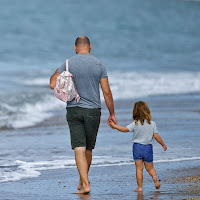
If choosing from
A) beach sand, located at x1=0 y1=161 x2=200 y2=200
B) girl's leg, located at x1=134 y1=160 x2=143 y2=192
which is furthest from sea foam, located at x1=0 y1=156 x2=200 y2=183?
girl's leg, located at x1=134 y1=160 x2=143 y2=192

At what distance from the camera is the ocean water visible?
32.1 feet

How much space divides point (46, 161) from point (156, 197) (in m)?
3.33

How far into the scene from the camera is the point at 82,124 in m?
6.25

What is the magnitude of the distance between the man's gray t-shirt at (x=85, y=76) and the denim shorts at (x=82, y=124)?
61 mm

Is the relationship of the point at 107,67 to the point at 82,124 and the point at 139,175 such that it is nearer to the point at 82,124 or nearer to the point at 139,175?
the point at 82,124

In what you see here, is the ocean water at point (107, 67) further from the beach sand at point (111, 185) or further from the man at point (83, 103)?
the man at point (83, 103)

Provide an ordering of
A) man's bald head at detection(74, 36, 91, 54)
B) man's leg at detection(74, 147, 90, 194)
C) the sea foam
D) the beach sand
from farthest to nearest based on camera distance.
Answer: the sea foam < man's bald head at detection(74, 36, 91, 54) < man's leg at detection(74, 147, 90, 194) < the beach sand

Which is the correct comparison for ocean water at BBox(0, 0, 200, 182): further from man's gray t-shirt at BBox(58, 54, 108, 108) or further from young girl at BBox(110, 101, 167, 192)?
young girl at BBox(110, 101, 167, 192)

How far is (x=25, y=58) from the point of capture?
169ft

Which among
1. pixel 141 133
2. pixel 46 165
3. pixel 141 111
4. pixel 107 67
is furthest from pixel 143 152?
pixel 107 67

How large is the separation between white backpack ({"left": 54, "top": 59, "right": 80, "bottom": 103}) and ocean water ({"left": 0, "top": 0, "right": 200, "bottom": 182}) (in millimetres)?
1527

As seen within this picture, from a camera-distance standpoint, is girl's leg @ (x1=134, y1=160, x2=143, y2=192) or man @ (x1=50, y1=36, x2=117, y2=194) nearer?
girl's leg @ (x1=134, y1=160, x2=143, y2=192)

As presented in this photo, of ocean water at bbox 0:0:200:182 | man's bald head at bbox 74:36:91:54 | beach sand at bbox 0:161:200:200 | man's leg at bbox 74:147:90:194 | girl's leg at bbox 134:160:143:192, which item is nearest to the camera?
beach sand at bbox 0:161:200:200

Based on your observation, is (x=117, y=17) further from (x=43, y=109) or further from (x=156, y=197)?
(x=156, y=197)
